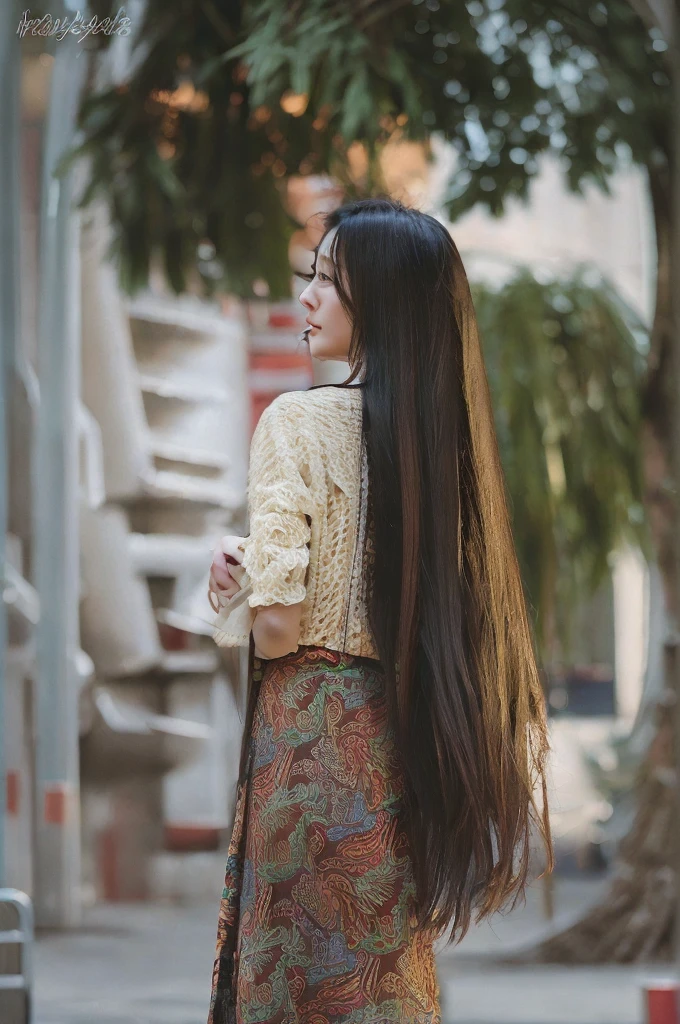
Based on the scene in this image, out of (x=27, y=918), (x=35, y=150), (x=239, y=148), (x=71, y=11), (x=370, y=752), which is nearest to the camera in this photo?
(x=370, y=752)

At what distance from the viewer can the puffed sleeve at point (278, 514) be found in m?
1.56

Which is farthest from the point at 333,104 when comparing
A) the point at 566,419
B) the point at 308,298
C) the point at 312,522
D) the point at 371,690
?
the point at 566,419

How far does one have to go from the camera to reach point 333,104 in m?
3.18

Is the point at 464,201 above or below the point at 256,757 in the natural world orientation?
above

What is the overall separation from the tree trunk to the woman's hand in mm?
3427

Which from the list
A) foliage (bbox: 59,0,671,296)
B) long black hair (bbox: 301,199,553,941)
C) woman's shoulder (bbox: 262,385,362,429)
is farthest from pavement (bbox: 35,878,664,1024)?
woman's shoulder (bbox: 262,385,362,429)

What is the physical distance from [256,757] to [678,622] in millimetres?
3347

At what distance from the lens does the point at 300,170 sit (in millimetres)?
3742

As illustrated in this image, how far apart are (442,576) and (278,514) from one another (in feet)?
0.74

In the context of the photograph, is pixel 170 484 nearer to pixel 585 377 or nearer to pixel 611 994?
pixel 585 377

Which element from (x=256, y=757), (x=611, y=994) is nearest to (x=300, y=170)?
(x=256, y=757)

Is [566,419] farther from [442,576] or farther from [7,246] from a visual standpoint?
[442,576]

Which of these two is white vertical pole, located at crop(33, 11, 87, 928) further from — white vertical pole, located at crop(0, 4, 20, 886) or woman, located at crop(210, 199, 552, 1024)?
woman, located at crop(210, 199, 552, 1024)

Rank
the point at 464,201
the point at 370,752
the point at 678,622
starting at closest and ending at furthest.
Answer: the point at 370,752
the point at 464,201
the point at 678,622
